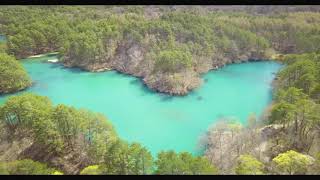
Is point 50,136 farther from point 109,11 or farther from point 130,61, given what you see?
point 109,11

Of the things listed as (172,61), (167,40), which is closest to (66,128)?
(172,61)

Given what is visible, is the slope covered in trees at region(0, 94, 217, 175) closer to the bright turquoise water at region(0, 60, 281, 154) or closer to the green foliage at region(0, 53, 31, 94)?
the bright turquoise water at region(0, 60, 281, 154)

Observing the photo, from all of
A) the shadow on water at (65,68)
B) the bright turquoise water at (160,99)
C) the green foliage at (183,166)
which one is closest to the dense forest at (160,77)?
the green foliage at (183,166)

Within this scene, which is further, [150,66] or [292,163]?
[150,66]

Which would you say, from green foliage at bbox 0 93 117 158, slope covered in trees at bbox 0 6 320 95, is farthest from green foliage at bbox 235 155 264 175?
slope covered in trees at bbox 0 6 320 95

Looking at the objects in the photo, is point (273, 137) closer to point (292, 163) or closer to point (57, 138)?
point (292, 163)

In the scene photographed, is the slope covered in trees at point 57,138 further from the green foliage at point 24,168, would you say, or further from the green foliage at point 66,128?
the green foliage at point 24,168
